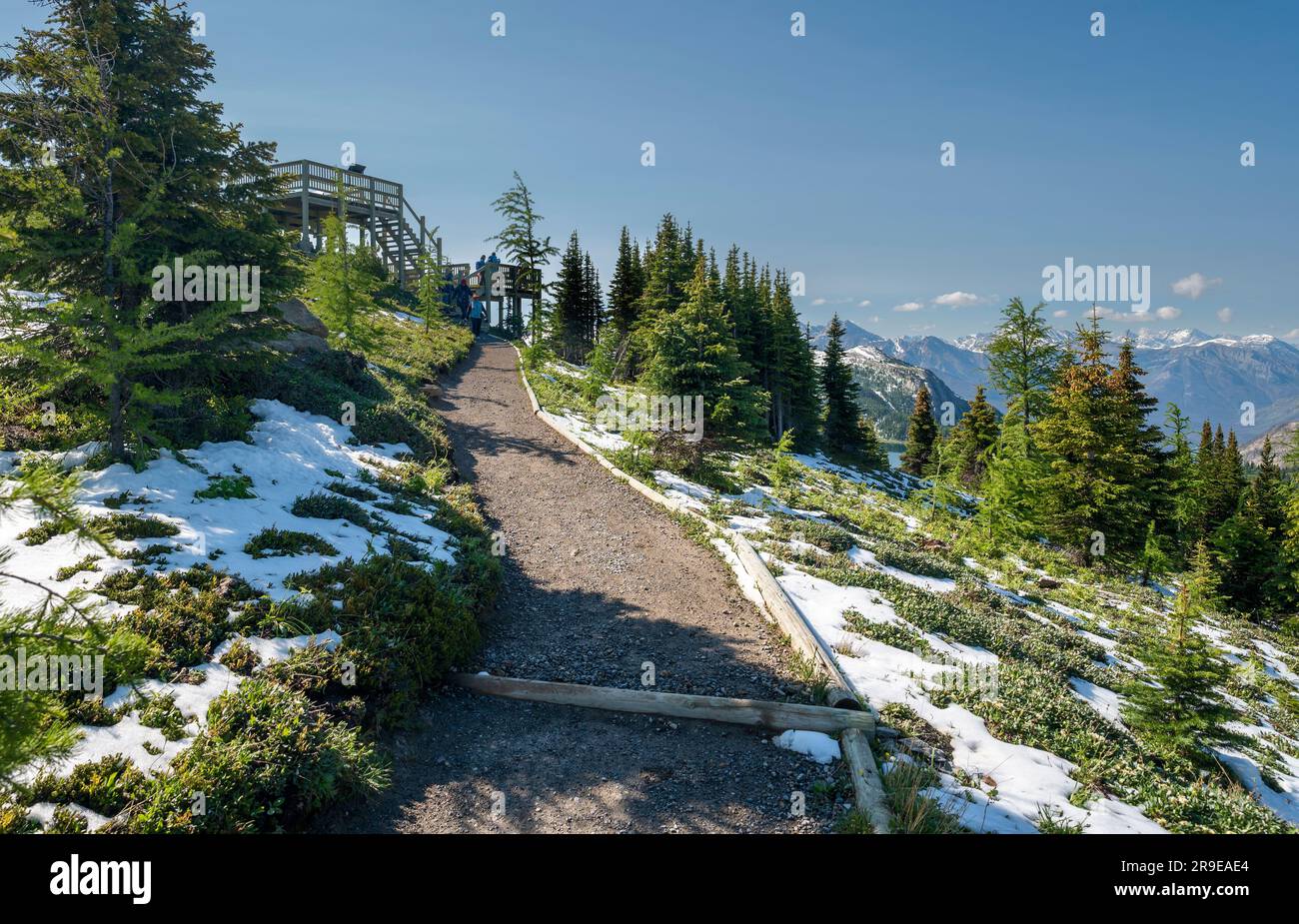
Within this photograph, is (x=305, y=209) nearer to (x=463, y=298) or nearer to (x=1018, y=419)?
(x=463, y=298)

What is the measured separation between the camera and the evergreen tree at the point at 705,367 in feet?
52.7

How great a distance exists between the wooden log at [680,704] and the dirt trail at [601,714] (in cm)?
14

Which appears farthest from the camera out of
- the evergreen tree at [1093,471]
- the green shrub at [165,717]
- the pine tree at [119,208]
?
the evergreen tree at [1093,471]

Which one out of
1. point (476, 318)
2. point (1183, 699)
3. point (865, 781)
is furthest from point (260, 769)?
point (476, 318)

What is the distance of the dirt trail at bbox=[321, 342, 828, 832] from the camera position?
5293mm

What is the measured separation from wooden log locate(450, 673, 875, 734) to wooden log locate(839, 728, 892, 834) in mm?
198

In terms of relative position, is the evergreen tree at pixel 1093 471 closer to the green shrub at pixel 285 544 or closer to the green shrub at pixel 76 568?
Answer: the green shrub at pixel 285 544

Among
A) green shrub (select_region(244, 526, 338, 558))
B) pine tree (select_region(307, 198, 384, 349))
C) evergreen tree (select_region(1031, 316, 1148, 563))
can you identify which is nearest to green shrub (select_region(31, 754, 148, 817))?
green shrub (select_region(244, 526, 338, 558))

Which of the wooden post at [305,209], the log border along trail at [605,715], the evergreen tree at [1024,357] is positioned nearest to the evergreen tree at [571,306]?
the wooden post at [305,209]

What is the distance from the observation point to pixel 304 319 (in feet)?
68.3

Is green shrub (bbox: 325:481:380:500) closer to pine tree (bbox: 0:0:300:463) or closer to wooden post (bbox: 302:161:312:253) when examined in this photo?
pine tree (bbox: 0:0:300:463)

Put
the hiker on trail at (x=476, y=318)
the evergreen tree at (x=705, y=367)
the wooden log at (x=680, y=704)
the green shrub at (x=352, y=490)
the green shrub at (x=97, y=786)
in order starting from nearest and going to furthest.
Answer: the green shrub at (x=97, y=786) → the wooden log at (x=680, y=704) → the green shrub at (x=352, y=490) → the evergreen tree at (x=705, y=367) → the hiker on trail at (x=476, y=318)
